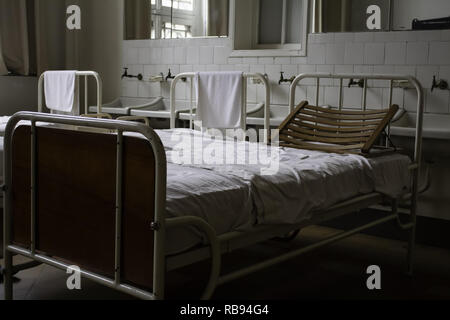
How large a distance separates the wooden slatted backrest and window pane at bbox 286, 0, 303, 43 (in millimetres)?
1107

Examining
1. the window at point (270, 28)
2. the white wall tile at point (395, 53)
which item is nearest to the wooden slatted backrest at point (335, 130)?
the white wall tile at point (395, 53)

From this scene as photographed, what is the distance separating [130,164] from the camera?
1.74 m

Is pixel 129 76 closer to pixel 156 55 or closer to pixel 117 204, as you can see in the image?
pixel 156 55

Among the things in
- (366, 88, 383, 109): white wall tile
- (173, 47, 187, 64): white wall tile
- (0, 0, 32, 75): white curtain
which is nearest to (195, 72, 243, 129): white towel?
(366, 88, 383, 109): white wall tile

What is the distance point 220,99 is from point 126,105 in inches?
81.3

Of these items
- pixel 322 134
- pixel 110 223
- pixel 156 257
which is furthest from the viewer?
pixel 322 134

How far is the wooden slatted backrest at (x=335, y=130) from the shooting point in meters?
2.89

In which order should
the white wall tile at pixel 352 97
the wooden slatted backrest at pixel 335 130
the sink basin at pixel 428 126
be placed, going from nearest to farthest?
the wooden slatted backrest at pixel 335 130
the sink basin at pixel 428 126
the white wall tile at pixel 352 97

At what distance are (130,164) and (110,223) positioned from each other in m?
0.21

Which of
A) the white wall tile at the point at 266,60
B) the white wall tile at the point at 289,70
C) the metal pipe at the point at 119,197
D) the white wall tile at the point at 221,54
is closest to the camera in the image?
the metal pipe at the point at 119,197

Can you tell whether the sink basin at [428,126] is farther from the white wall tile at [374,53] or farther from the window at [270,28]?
the window at [270,28]

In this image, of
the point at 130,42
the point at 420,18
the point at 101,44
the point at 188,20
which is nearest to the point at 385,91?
the point at 420,18

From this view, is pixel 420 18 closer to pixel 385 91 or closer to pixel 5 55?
pixel 385 91

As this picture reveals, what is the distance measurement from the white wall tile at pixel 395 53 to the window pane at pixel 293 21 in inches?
27.9
